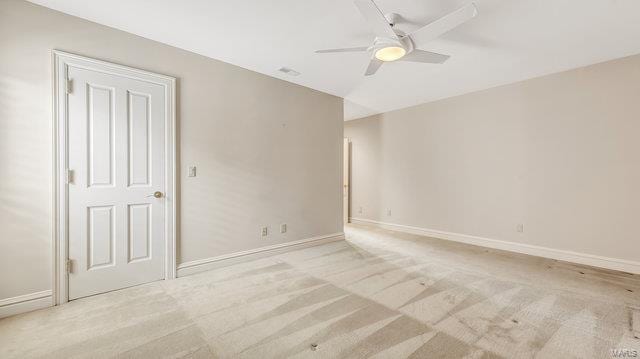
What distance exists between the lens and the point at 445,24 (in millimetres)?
1977

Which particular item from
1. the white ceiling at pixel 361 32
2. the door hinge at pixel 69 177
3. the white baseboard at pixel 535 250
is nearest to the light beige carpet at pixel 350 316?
the white baseboard at pixel 535 250

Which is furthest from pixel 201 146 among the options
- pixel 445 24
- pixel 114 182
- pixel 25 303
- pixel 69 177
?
pixel 445 24

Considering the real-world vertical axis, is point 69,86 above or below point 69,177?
above

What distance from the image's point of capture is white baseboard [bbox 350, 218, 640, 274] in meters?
3.17

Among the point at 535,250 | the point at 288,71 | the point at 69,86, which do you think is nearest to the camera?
the point at 69,86

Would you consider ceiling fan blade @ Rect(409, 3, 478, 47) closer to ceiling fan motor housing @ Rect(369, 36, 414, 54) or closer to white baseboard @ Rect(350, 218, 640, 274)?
ceiling fan motor housing @ Rect(369, 36, 414, 54)

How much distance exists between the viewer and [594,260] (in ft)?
10.9

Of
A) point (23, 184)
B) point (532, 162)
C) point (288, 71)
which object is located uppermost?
point (288, 71)

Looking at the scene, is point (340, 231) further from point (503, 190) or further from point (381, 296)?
point (503, 190)

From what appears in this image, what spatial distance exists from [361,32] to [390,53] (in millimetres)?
435

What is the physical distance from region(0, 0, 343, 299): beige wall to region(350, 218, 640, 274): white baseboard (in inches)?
67.3

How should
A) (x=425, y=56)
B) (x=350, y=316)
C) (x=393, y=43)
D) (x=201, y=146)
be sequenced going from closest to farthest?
(x=350, y=316)
(x=393, y=43)
(x=425, y=56)
(x=201, y=146)

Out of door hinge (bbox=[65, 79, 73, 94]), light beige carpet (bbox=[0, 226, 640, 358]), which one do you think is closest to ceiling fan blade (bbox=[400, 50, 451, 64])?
light beige carpet (bbox=[0, 226, 640, 358])

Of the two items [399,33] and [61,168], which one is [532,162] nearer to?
[399,33]
